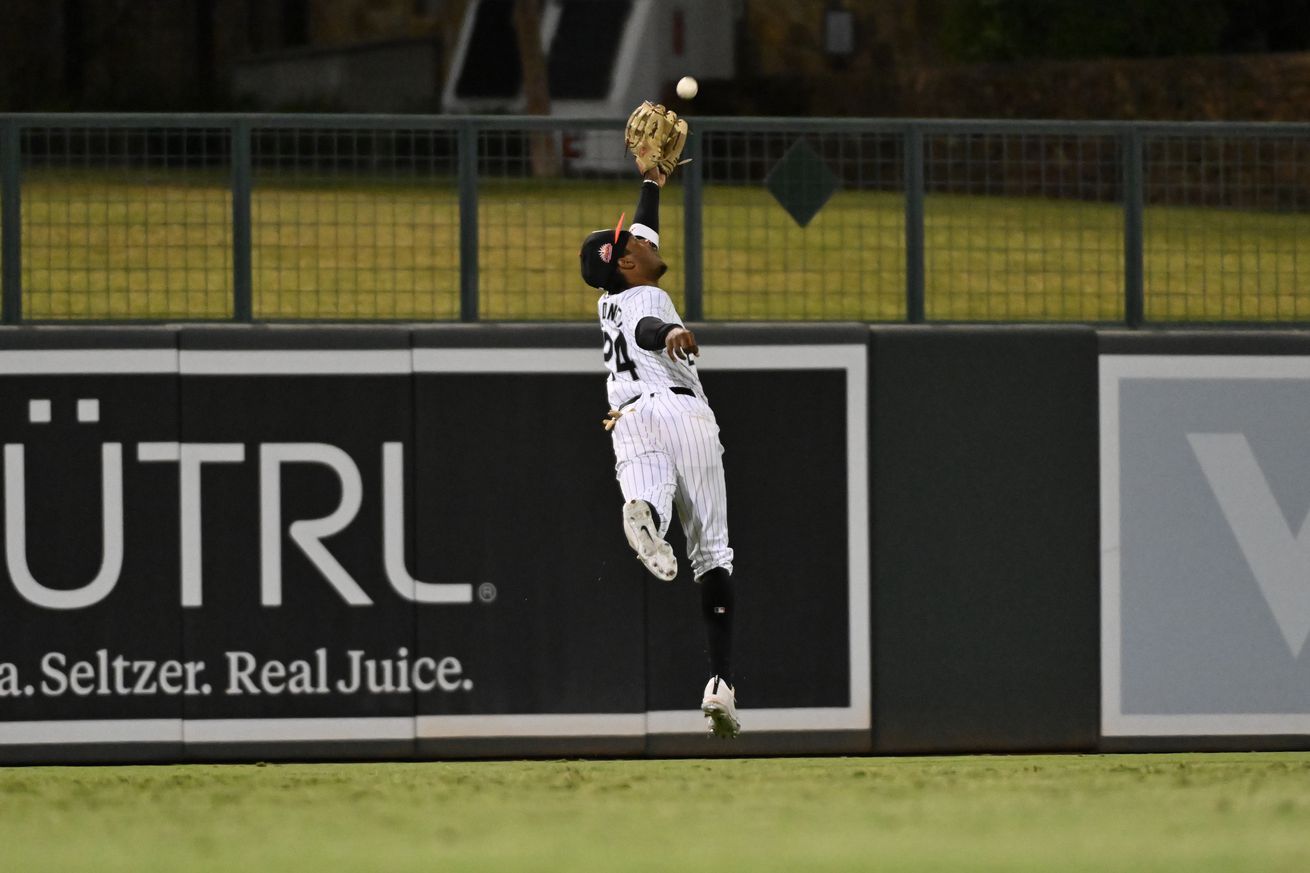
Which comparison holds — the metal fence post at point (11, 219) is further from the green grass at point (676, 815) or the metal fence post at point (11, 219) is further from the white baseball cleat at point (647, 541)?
the white baseball cleat at point (647, 541)

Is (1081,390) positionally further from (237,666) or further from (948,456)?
(237,666)

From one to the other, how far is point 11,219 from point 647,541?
295cm

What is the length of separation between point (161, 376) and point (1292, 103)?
1708 centimetres

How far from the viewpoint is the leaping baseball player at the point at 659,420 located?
24.3 ft

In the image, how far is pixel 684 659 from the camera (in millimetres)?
7906

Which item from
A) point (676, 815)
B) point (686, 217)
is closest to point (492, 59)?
point (686, 217)

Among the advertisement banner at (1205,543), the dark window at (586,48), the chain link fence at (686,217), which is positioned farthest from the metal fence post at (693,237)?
the dark window at (586,48)

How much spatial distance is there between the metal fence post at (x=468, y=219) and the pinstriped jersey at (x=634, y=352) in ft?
2.18

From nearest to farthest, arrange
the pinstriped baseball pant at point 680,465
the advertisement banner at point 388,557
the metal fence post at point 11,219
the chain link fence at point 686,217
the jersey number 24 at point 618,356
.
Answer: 1. the pinstriped baseball pant at point 680,465
2. the jersey number 24 at point 618,356
3. the advertisement banner at point 388,557
4. the metal fence post at point 11,219
5. the chain link fence at point 686,217

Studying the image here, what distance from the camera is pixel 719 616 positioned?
7.59 m

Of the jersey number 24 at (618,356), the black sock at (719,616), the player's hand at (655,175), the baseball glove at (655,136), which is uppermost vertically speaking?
the baseball glove at (655,136)

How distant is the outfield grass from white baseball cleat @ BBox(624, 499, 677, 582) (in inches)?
46.5

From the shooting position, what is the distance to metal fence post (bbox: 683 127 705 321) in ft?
26.3

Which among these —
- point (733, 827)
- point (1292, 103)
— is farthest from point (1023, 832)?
point (1292, 103)
